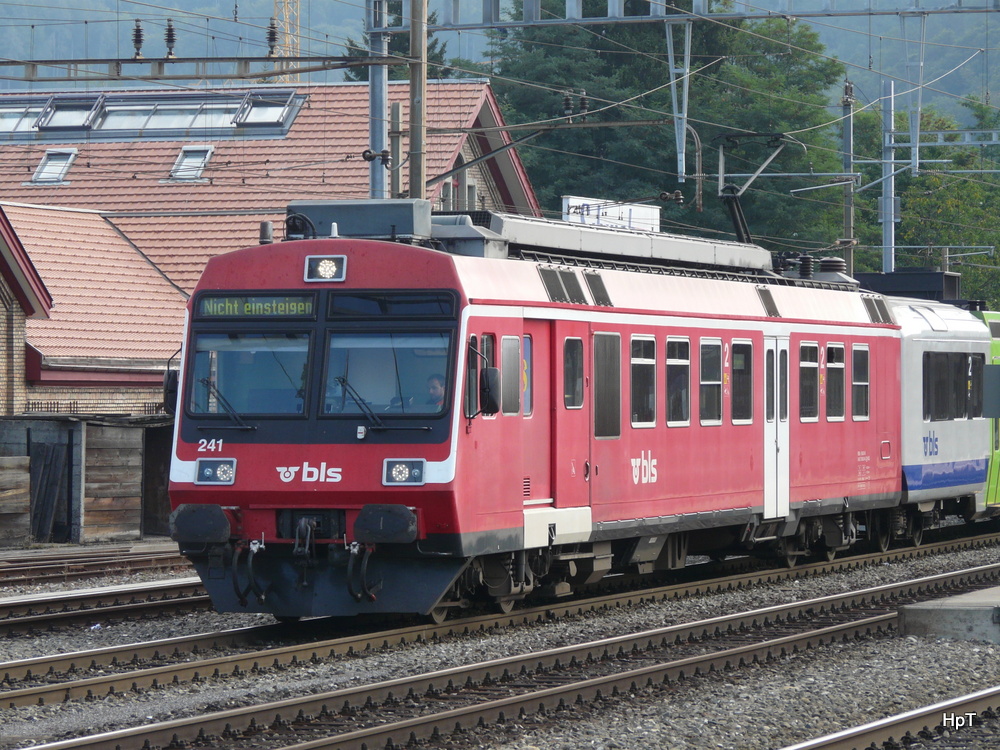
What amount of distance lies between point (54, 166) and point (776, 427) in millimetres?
27250

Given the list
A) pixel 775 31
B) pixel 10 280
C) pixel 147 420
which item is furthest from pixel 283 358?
pixel 775 31

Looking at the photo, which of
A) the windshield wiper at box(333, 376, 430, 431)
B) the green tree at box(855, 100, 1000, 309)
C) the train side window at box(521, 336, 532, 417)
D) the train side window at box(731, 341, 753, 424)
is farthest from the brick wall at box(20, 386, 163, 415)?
the green tree at box(855, 100, 1000, 309)

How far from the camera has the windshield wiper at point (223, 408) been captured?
12617 mm

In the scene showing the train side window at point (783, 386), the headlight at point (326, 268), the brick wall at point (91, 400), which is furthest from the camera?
the brick wall at point (91, 400)

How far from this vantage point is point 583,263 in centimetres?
1489

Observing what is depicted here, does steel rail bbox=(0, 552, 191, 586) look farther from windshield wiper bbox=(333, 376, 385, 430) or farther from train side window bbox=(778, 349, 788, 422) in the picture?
train side window bbox=(778, 349, 788, 422)

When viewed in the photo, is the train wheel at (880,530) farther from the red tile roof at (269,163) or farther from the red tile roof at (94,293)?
the red tile roof at (269,163)

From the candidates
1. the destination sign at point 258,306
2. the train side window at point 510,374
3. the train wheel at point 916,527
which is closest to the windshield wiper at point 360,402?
the destination sign at point 258,306

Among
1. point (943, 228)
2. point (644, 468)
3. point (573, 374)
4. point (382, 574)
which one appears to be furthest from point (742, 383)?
point (943, 228)

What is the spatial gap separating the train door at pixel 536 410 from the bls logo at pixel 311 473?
163cm

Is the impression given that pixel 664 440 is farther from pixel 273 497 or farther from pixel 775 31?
pixel 775 31

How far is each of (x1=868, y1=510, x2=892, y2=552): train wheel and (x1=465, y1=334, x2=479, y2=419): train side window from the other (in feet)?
32.4

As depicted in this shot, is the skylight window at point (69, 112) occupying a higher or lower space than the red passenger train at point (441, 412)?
higher

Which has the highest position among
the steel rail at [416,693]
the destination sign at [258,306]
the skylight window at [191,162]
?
the skylight window at [191,162]
